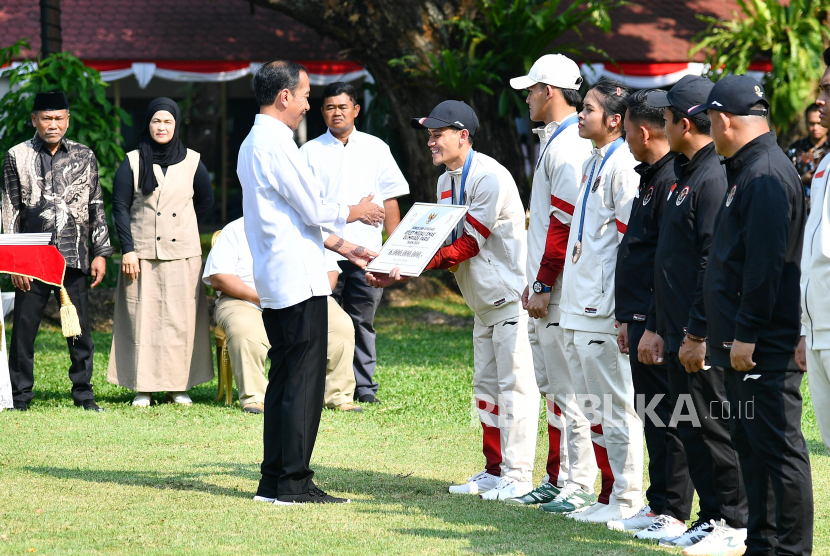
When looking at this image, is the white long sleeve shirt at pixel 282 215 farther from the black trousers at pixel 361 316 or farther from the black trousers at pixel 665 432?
the black trousers at pixel 361 316

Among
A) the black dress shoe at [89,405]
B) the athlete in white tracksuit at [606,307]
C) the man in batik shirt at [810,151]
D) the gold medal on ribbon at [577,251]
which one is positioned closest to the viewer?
the athlete in white tracksuit at [606,307]

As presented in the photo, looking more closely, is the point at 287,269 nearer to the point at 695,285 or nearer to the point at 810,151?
the point at 695,285

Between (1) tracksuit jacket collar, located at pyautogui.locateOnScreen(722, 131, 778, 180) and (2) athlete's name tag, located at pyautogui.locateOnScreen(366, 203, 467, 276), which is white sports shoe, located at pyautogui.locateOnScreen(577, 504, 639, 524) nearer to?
(2) athlete's name tag, located at pyautogui.locateOnScreen(366, 203, 467, 276)

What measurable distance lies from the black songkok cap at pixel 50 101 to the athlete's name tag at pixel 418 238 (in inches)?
148

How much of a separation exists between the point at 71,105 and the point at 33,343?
396cm

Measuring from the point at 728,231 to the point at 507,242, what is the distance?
183 centimetres

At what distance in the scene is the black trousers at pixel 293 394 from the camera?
5.30 metres

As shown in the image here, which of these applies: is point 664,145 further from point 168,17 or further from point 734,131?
point 168,17

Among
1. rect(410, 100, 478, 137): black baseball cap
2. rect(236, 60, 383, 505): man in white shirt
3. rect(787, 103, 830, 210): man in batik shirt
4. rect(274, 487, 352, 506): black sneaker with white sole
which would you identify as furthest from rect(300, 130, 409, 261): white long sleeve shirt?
rect(787, 103, 830, 210): man in batik shirt

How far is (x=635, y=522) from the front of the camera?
4.84 metres

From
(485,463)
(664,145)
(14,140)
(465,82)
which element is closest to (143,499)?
(485,463)

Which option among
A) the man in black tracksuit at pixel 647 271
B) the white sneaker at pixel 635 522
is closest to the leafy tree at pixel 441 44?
the man in black tracksuit at pixel 647 271

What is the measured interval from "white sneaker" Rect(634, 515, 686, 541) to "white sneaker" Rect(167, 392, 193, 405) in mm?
4743

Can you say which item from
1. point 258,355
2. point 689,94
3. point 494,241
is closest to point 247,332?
point 258,355
